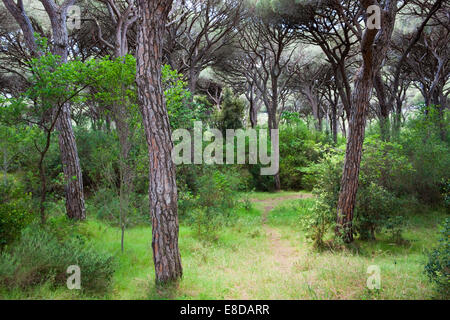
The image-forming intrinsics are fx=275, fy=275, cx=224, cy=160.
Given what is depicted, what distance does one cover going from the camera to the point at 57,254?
3.76 meters

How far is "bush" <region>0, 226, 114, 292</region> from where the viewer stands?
3240 mm

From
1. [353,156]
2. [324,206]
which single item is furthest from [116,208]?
[353,156]

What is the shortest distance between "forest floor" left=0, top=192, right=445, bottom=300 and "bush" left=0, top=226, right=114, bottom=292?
0.58ft

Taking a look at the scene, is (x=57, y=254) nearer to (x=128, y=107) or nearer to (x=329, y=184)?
(x=128, y=107)

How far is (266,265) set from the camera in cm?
494

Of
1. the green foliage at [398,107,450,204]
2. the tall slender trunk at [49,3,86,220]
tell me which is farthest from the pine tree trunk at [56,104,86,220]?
the green foliage at [398,107,450,204]

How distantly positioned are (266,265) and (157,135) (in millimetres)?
3033

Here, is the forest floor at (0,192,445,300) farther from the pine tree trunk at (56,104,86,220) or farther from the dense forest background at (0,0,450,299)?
the pine tree trunk at (56,104,86,220)

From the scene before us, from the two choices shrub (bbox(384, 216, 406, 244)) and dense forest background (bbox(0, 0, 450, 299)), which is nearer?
dense forest background (bbox(0, 0, 450, 299))

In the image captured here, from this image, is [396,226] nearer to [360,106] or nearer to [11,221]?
[360,106]

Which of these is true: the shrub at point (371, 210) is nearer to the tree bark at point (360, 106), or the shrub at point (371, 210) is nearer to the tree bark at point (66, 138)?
the tree bark at point (360, 106)
